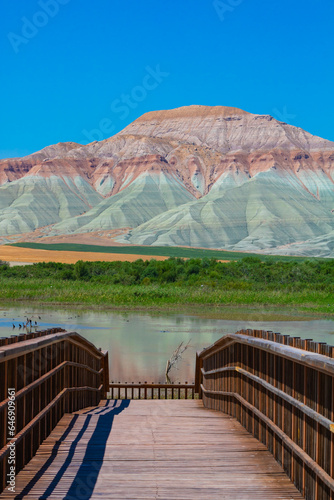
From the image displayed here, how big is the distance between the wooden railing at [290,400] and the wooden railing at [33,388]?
1.85 metres

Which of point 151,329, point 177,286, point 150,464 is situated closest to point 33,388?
point 150,464

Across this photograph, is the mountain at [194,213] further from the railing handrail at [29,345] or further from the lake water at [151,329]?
the railing handrail at [29,345]

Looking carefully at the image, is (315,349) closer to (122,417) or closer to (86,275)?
(122,417)

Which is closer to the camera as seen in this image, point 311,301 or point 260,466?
point 260,466

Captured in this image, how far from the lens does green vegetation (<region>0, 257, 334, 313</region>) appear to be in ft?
133

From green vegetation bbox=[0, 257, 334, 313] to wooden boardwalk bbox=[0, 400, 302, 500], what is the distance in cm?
3143

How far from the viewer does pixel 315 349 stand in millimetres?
5004

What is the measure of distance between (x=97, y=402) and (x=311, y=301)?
31.9 metres

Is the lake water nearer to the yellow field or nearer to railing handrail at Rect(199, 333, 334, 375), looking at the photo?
railing handrail at Rect(199, 333, 334, 375)

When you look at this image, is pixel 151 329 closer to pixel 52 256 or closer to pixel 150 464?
pixel 150 464

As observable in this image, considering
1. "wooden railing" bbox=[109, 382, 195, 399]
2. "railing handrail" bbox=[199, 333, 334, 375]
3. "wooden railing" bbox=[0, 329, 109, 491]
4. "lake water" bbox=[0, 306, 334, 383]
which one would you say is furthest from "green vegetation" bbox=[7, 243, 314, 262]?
"railing handrail" bbox=[199, 333, 334, 375]

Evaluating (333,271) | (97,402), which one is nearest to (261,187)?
(333,271)

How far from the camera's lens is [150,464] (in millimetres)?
5629

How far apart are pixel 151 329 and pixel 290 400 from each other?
77.3 ft
